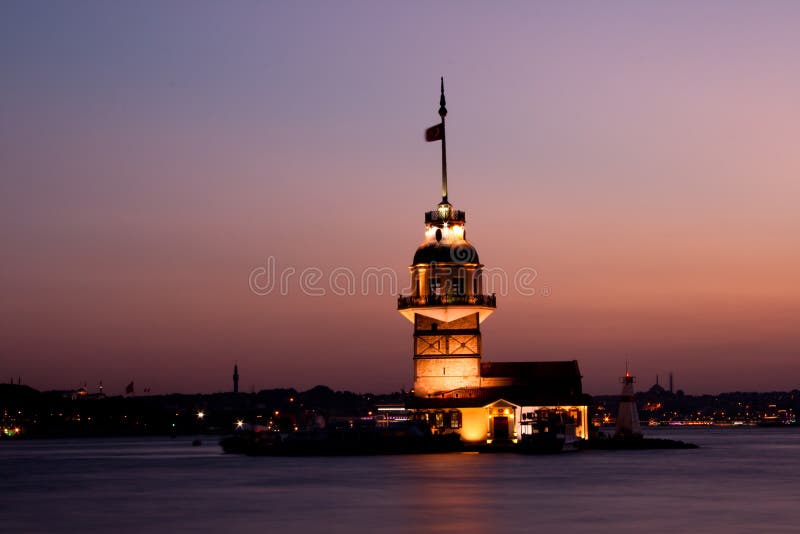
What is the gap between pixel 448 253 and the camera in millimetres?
106875

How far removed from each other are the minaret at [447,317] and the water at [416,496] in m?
8.43

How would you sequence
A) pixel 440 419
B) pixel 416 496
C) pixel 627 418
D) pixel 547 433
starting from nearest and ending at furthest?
pixel 416 496 → pixel 547 433 → pixel 440 419 → pixel 627 418

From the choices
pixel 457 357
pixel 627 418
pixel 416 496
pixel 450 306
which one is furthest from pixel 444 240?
pixel 416 496

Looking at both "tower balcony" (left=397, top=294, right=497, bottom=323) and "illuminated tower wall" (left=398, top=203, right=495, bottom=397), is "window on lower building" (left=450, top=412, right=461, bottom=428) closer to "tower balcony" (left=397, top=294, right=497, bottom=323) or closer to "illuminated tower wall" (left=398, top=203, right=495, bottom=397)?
"illuminated tower wall" (left=398, top=203, right=495, bottom=397)

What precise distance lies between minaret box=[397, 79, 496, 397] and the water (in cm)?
843

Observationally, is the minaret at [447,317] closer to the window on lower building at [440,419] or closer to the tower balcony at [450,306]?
the tower balcony at [450,306]

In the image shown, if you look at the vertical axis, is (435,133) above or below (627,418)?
above

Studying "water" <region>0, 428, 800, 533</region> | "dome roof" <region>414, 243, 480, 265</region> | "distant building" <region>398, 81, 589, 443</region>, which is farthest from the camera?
"dome roof" <region>414, 243, 480, 265</region>

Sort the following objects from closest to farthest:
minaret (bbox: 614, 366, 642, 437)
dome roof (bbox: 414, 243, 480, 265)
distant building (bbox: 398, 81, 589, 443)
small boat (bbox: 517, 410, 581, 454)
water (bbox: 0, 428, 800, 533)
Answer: water (bbox: 0, 428, 800, 533) < small boat (bbox: 517, 410, 581, 454) < distant building (bbox: 398, 81, 589, 443) < dome roof (bbox: 414, 243, 480, 265) < minaret (bbox: 614, 366, 642, 437)

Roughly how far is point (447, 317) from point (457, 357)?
323 cm

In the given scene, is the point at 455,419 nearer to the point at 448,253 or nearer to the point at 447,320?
the point at 447,320

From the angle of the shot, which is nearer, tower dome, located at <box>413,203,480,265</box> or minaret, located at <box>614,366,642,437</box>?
tower dome, located at <box>413,203,480,265</box>

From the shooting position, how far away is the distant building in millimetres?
104688

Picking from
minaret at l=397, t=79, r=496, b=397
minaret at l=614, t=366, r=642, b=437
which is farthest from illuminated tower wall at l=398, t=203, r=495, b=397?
minaret at l=614, t=366, r=642, b=437
